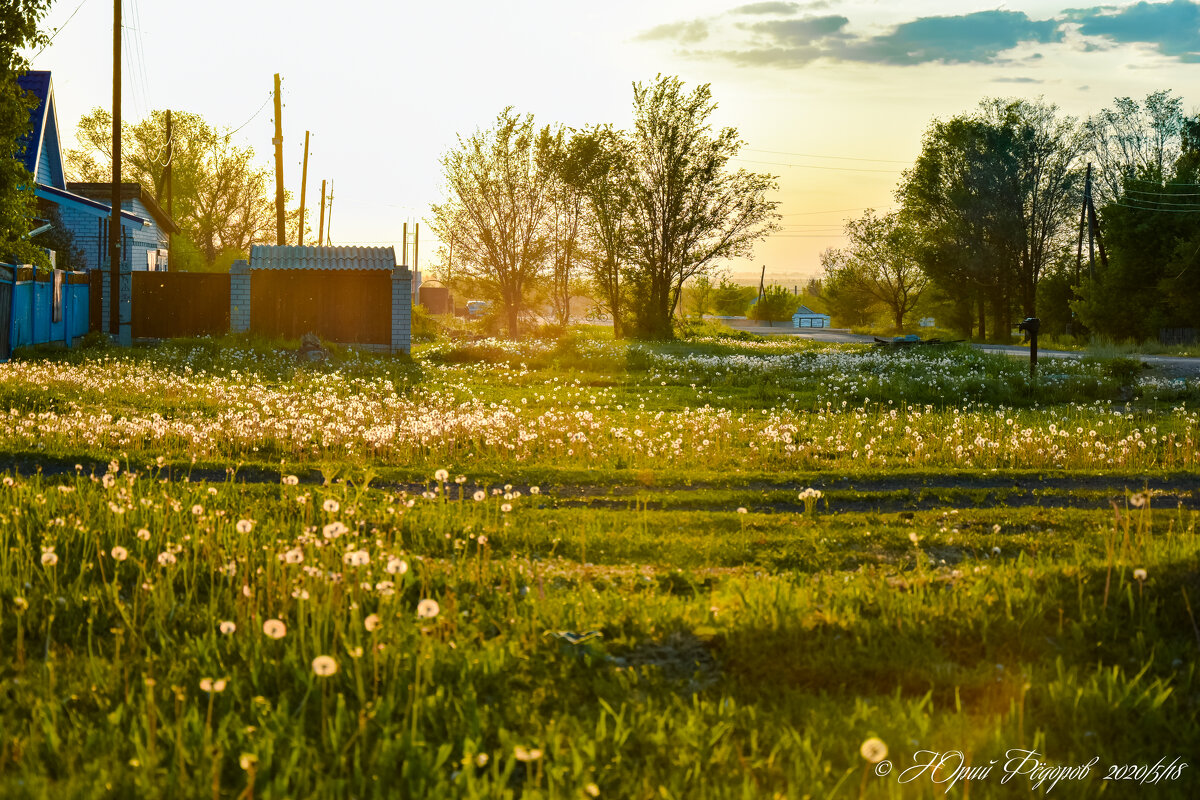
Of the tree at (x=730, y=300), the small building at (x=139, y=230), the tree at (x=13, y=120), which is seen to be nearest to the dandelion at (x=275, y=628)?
the tree at (x=13, y=120)

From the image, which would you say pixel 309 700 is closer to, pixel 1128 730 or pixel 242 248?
pixel 1128 730

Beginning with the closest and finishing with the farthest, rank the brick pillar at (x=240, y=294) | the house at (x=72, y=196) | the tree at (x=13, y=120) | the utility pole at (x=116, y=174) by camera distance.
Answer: the tree at (x=13, y=120) < the utility pole at (x=116, y=174) < the brick pillar at (x=240, y=294) < the house at (x=72, y=196)

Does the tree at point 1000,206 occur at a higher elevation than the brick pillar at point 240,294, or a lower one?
higher

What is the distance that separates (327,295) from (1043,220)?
41027 mm

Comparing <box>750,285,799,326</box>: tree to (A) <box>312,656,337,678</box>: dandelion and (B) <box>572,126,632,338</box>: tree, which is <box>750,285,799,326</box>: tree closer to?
(B) <box>572,126,632,338</box>: tree

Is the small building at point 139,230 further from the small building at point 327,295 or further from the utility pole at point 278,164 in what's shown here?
the small building at point 327,295

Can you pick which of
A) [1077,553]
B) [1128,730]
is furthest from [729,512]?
[1128,730]

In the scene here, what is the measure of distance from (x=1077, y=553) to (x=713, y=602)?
265 centimetres

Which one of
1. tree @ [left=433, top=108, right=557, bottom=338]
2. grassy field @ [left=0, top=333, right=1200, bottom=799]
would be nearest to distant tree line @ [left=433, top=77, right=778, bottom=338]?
tree @ [left=433, top=108, right=557, bottom=338]

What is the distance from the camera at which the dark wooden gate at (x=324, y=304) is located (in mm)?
30484

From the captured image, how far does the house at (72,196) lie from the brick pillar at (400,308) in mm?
10434

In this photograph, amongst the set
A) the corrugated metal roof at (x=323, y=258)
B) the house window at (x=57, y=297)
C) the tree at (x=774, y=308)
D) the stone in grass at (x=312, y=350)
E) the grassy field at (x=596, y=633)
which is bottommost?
the grassy field at (x=596, y=633)

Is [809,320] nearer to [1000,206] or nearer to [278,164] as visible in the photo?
[1000,206]

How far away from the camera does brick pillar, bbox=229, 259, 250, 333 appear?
30.8 m
